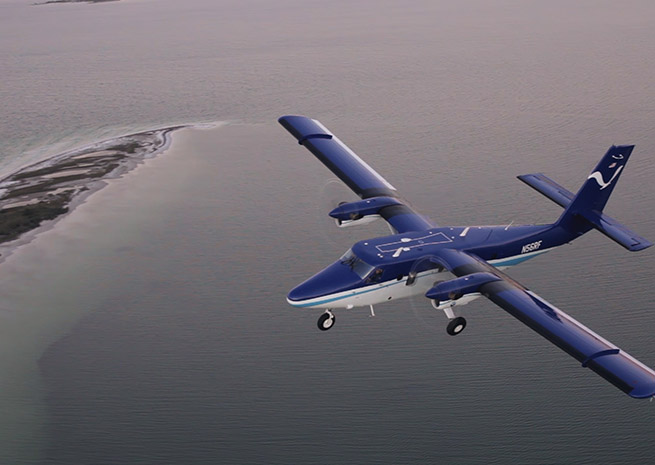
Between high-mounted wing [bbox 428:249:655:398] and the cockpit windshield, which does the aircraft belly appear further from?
high-mounted wing [bbox 428:249:655:398]

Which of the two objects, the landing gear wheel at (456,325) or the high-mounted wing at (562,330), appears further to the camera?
the landing gear wheel at (456,325)

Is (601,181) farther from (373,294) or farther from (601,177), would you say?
(373,294)

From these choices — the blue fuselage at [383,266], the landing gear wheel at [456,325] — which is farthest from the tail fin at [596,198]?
the landing gear wheel at [456,325]

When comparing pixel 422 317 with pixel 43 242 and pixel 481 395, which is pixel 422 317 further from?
pixel 43 242

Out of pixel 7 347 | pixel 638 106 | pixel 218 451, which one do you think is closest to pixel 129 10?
pixel 638 106

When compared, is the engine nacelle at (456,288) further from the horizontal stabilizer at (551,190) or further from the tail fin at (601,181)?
the horizontal stabilizer at (551,190)

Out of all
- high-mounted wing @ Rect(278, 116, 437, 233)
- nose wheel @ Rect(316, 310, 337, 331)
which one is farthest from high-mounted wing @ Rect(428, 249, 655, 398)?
nose wheel @ Rect(316, 310, 337, 331)
